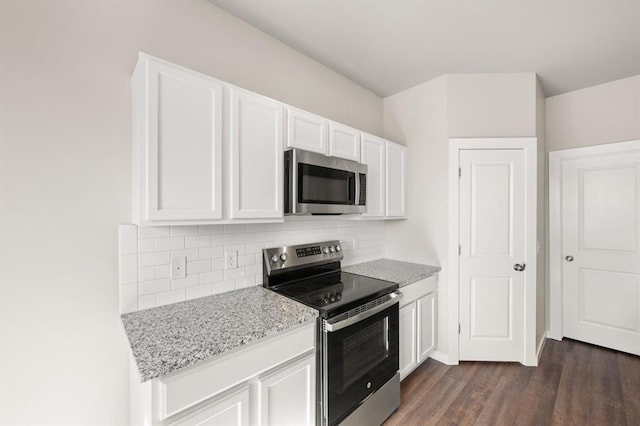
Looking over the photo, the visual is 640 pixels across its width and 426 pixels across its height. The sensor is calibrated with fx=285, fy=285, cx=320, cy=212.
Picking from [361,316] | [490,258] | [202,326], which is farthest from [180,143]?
[490,258]

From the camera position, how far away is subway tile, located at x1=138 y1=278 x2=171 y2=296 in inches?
60.3

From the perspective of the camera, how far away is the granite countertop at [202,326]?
1071 mm

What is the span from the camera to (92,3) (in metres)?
1.41

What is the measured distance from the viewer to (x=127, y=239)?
1491 mm

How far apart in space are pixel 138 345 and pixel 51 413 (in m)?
0.67

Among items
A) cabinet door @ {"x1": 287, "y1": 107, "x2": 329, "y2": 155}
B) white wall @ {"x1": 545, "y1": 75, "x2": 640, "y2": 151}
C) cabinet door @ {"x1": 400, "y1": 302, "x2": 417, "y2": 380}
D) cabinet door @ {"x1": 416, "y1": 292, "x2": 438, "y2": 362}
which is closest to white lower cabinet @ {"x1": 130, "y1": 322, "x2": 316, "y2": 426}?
cabinet door @ {"x1": 400, "y1": 302, "x2": 417, "y2": 380}

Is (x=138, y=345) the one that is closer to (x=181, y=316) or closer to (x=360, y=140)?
(x=181, y=316)

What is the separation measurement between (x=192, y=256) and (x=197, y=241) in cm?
9

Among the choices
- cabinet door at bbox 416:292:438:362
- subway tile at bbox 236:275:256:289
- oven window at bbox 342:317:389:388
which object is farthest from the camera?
cabinet door at bbox 416:292:438:362

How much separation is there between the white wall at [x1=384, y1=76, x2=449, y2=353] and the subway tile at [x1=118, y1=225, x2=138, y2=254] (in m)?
2.44

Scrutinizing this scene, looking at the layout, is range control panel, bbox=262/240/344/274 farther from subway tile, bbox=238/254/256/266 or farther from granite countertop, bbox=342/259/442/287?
granite countertop, bbox=342/259/442/287

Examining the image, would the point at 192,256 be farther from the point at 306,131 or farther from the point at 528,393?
the point at 528,393

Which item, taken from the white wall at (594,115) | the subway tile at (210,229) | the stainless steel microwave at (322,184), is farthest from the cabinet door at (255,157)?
the white wall at (594,115)

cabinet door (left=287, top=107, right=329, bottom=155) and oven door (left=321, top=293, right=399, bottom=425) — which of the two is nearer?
oven door (left=321, top=293, right=399, bottom=425)
